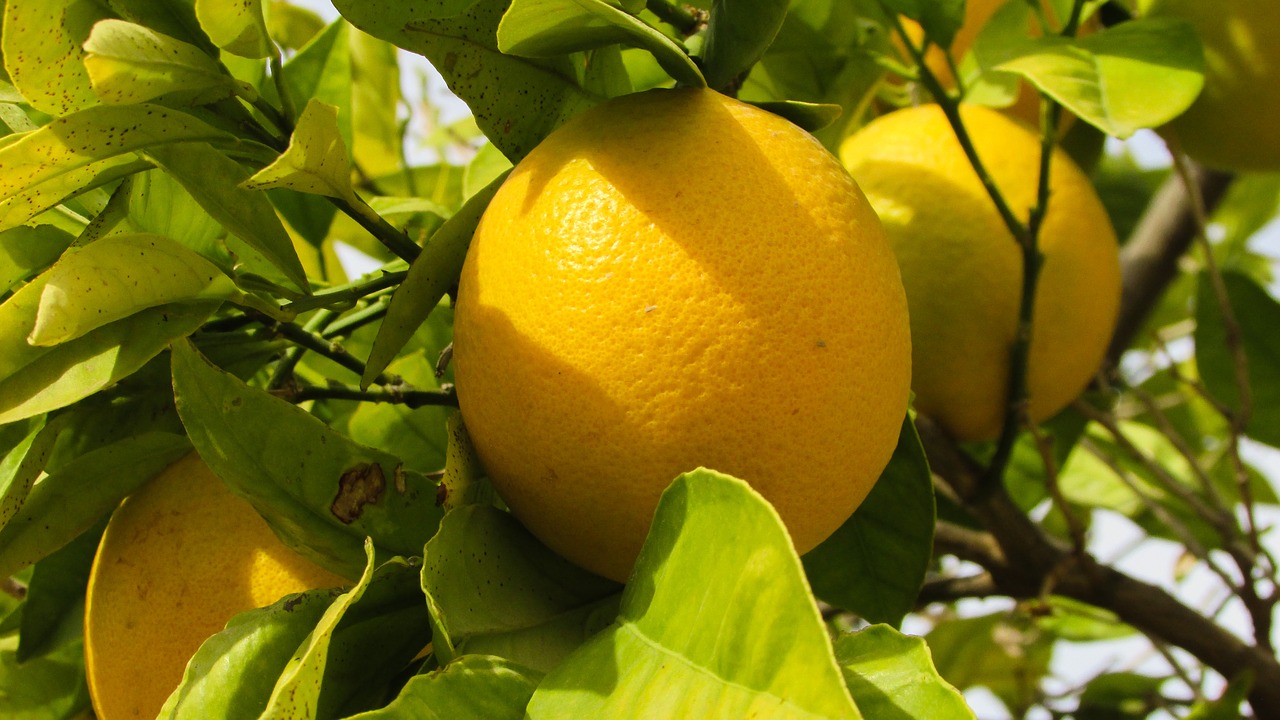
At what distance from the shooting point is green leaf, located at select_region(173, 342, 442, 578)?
58cm

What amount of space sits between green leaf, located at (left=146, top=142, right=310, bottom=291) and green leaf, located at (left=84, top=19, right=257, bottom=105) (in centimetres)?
3

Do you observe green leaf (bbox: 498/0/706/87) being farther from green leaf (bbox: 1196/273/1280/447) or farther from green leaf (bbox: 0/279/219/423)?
green leaf (bbox: 1196/273/1280/447)

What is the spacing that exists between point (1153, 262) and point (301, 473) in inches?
50.4

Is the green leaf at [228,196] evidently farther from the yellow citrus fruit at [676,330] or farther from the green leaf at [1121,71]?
the green leaf at [1121,71]

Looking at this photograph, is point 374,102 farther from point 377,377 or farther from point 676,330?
point 676,330

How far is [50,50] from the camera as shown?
1.86 ft

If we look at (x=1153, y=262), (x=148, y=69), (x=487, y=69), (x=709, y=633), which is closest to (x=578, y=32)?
(x=487, y=69)

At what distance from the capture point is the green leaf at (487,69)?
2.02 ft

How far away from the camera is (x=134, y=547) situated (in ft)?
2.23

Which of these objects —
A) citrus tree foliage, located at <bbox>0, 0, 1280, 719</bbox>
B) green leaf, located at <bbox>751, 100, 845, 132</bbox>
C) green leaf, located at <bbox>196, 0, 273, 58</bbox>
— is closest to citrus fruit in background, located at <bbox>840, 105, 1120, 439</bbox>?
citrus tree foliage, located at <bbox>0, 0, 1280, 719</bbox>

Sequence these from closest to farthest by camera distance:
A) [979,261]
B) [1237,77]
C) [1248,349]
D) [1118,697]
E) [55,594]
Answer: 1. [55,594]
2. [979,261]
3. [1237,77]
4. [1248,349]
5. [1118,697]

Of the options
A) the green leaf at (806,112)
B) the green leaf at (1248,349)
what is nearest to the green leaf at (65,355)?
the green leaf at (806,112)

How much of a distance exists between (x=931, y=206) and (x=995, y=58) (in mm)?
128

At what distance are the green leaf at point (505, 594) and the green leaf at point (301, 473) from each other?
0.19ft
